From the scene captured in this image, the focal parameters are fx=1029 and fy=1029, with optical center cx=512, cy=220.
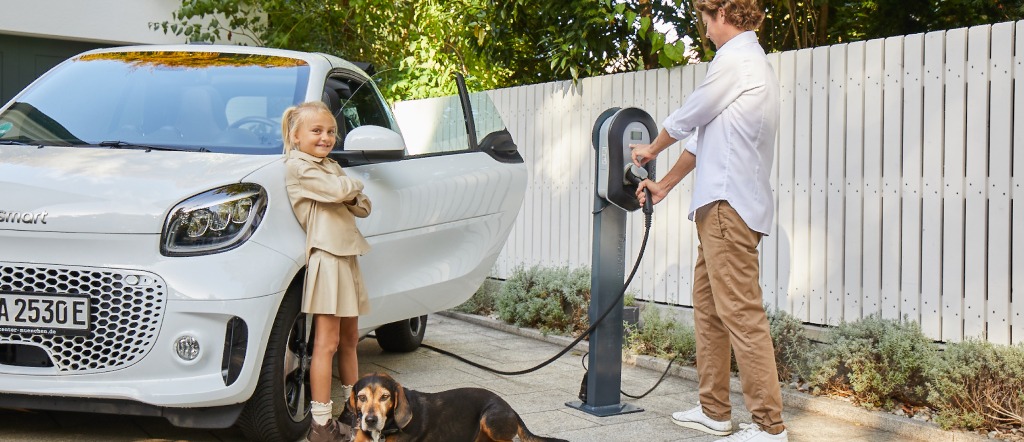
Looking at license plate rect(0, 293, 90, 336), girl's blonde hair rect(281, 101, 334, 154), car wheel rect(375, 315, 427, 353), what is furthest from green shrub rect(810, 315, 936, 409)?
license plate rect(0, 293, 90, 336)

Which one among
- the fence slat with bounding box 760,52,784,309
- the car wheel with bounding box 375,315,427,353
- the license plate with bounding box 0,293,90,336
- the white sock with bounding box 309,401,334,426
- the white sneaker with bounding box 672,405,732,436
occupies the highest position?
the fence slat with bounding box 760,52,784,309

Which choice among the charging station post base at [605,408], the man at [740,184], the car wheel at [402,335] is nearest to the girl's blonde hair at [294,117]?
the man at [740,184]

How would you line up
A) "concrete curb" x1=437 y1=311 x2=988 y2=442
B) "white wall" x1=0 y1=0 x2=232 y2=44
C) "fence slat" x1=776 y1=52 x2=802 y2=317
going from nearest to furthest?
"concrete curb" x1=437 y1=311 x2=988 y2=442
"fence slat" x1=776 y1=52 x2=802 y2=317
"white wall" x1=0 y1=0 x2=232 y2=44

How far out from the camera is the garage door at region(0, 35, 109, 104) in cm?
1307

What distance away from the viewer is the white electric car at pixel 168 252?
12.5ft

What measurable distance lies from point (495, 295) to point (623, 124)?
3.98 metres

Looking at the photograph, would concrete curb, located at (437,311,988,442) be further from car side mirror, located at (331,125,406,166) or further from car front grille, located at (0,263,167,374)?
car front grille, located at (0,263,167,374)

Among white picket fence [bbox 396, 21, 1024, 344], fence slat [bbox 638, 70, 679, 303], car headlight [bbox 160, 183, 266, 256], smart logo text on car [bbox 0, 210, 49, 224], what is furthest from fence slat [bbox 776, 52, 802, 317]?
smart logo text on car [bbox 0, 210, 49, 224]

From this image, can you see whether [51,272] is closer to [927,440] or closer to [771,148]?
[771,148]

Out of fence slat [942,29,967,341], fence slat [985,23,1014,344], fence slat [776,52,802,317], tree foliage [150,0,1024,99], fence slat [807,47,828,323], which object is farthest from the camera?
tree foliage [150,0,1024,99]

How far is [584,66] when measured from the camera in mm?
9352

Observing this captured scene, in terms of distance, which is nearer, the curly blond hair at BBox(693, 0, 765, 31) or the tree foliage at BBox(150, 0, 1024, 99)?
the curly blond hair at BBox(693, 0, 765, 31)

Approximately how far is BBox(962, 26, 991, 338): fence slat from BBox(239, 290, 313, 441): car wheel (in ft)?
11.0

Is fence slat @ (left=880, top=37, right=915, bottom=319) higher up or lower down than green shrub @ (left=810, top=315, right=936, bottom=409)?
higher up
